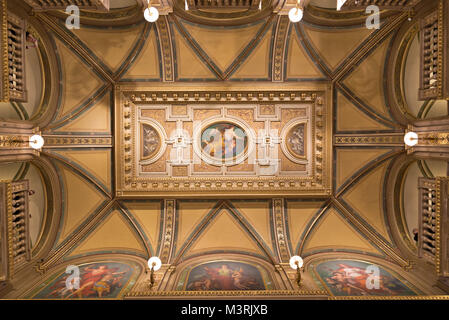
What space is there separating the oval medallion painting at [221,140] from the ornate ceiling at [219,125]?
0.40 feet

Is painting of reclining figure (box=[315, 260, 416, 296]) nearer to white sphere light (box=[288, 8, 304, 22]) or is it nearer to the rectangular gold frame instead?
the rectangular gold frame

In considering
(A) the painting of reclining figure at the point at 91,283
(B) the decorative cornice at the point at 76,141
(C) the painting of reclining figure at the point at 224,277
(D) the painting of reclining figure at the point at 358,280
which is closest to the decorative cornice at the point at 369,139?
(D) the painting of reclining figure at the point at 358,280

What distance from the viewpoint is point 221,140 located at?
955cm

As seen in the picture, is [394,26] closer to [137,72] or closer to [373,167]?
[373,167]

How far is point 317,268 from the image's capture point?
27.7ft

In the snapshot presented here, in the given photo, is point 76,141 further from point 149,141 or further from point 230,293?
point 230,293

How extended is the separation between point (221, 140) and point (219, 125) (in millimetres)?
572

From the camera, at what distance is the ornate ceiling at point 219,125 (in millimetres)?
8500

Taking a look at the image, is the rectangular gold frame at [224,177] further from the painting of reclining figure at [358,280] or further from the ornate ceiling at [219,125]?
the painting of reclining figure at [358,280]

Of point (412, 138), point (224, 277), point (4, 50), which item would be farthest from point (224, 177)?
point (4, 50)

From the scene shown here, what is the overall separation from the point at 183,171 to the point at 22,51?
587 centimetres

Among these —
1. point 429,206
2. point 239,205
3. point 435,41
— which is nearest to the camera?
point 435,41

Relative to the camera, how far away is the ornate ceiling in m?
8.50
